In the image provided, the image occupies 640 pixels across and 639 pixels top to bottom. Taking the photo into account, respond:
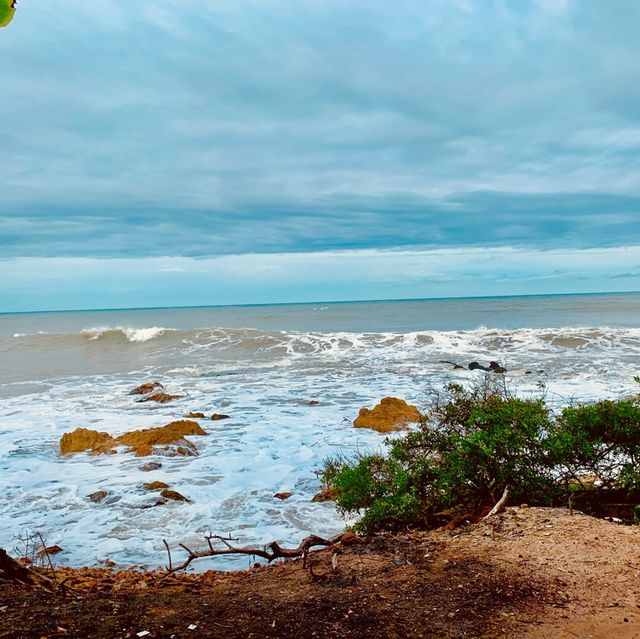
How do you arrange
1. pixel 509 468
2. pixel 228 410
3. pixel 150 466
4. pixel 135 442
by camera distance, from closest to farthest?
pixel 509 468, pixel 150 466, pixel 135 442, pixel 228 410

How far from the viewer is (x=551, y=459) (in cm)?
627

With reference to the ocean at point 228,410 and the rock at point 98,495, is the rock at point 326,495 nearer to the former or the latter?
the ocean at point 228,410

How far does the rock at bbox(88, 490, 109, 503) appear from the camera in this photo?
366 inches

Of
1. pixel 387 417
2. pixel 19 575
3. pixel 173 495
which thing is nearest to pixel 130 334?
pixel 387 417

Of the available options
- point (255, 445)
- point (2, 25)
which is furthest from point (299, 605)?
point (255, 445)

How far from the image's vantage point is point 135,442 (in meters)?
12.4

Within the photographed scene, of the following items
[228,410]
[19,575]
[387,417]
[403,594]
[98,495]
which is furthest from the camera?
[228,410]

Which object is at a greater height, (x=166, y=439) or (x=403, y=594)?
(x=403, y=594)

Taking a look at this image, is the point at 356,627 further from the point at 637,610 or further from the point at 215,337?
the point at 215,337

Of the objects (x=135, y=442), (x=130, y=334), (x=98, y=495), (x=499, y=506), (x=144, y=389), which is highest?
(x=499, y=506)

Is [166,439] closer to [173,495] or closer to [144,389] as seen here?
[173,495]

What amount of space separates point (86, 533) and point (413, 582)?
17.5 ft

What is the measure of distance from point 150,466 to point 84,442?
2264mm

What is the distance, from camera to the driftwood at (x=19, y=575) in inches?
185
